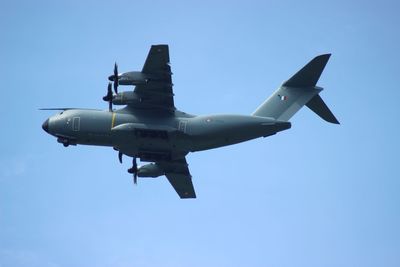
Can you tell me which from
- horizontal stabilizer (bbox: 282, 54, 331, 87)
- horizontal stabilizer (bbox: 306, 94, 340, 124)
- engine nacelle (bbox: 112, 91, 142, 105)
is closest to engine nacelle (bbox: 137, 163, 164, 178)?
engine nacelle (bbox: 112, 91, 142, 105)

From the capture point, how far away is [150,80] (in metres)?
26.1

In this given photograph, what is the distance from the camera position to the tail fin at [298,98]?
27.1m

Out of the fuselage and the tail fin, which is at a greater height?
the tail fin

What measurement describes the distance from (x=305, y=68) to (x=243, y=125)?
11.0 feet

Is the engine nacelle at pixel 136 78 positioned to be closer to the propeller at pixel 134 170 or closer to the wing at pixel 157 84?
the wing at pixel 157 84

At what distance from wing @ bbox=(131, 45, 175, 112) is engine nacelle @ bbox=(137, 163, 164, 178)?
3.75 metres

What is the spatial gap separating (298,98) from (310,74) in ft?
3.45

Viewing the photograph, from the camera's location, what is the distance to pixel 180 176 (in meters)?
30.2

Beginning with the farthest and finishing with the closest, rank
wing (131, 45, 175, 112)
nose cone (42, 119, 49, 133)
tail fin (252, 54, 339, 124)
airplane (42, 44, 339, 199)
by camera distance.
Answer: nose cone (42, 119, 49, 133) → tail fin (252, 54, 339, 124) → airplane (42, 44, 339, 199) → wing (131, 45, 175, 112)

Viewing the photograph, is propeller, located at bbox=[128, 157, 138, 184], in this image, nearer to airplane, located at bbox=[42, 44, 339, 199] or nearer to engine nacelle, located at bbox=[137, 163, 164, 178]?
engine nacelle, located at bbox=[137, 163, 164, 178]

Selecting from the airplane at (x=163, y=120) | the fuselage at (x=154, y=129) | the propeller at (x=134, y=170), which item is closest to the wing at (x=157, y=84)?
the airplane at (x=163, y=120)

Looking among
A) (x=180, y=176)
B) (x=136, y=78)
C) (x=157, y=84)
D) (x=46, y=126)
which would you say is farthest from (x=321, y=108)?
(x=46, y=126)

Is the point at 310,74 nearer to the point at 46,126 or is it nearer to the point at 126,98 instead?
the point at 126,98

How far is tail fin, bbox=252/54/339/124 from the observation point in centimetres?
2715
